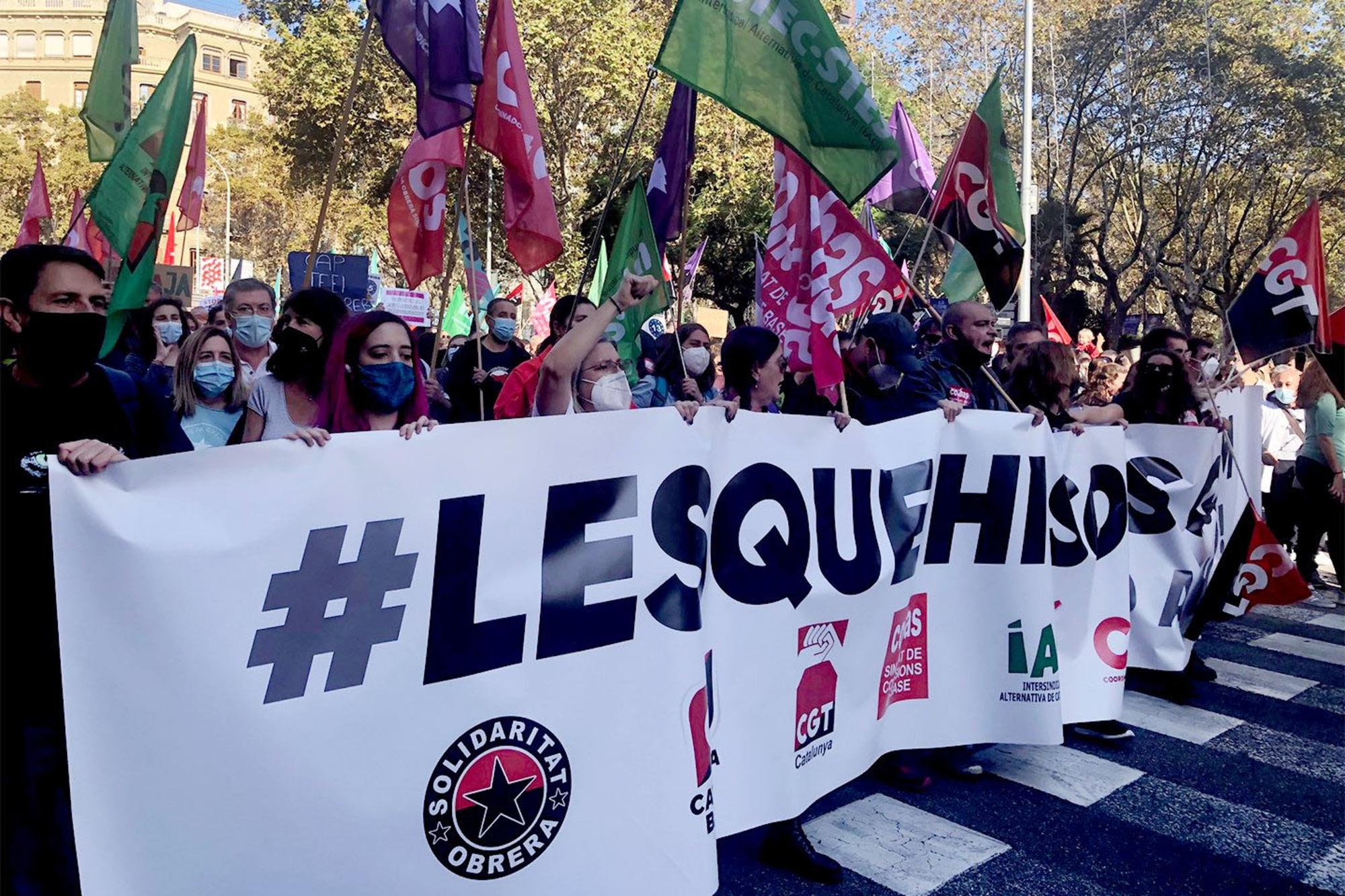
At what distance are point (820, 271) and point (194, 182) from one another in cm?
450

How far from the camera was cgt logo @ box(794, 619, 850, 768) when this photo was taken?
10.7 feet

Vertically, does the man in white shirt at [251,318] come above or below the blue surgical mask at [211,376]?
above

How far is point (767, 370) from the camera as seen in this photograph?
3.90 meters

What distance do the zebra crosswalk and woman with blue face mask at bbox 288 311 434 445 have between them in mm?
1684

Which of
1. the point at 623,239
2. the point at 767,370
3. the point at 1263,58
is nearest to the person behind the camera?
the point at 767,370

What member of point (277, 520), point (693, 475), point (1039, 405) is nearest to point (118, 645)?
point (277, 520)

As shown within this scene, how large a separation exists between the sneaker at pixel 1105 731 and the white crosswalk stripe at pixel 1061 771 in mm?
170

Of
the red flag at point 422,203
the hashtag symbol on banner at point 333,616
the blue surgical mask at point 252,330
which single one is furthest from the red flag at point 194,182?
the hashtag symbol on banner at point 333,616

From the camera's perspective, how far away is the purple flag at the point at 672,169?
16.5ft

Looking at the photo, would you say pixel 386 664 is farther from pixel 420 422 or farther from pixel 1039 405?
pixel 1039 405

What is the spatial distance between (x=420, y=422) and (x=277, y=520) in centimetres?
40

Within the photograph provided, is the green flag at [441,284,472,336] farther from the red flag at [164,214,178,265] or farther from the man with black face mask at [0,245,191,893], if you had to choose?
the man with black face mask at [0,245,191,893]

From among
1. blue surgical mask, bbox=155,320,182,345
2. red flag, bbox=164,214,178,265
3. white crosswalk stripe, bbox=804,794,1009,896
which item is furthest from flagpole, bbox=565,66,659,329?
red flag, bbox=164,214,178,265

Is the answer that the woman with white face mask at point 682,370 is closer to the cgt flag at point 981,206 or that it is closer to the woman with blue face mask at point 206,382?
the cgt flag at point 981,206
